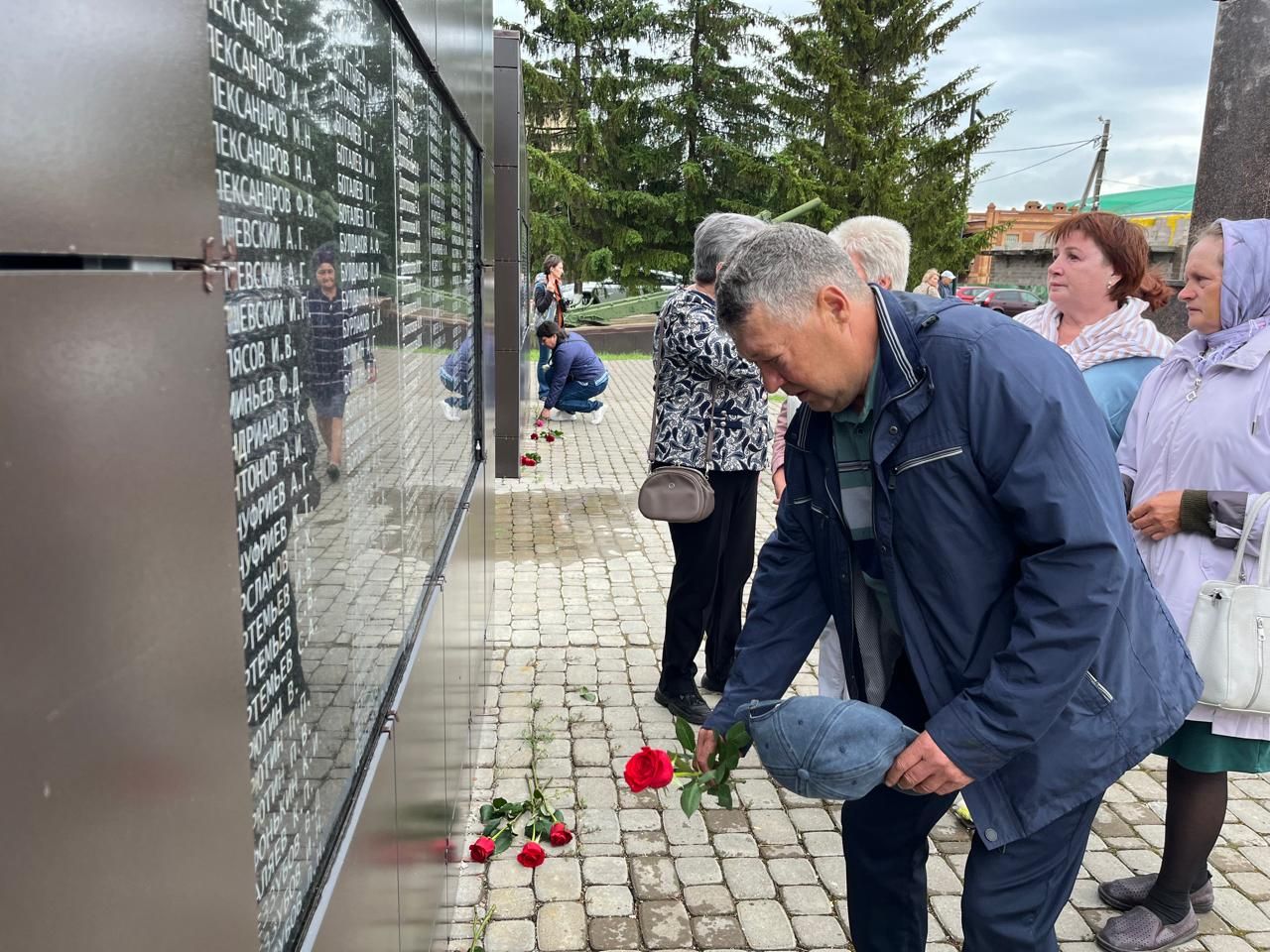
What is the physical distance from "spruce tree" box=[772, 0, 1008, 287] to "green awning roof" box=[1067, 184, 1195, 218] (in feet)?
37.9

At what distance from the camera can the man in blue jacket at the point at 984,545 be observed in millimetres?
1878

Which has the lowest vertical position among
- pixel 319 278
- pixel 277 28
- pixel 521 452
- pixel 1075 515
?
pixel 521 452

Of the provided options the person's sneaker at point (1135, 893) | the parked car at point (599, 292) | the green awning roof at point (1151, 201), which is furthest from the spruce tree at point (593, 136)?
the person's sneaker at point (1135, 893)

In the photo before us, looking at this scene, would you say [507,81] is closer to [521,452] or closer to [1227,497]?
[521,452]

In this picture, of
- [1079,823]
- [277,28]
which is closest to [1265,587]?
[1079,823]

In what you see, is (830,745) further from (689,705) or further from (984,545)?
(689,705)

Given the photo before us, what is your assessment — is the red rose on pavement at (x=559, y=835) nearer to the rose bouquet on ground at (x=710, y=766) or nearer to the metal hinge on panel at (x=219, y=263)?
the rose bouquet on ground at (x=710, y=766)

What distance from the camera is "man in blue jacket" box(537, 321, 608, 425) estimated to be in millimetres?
12344

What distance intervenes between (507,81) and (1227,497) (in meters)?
7.87

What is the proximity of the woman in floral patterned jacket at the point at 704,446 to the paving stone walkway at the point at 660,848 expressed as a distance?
402 mm

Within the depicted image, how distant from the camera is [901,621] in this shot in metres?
2.13

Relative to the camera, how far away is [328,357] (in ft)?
5.10

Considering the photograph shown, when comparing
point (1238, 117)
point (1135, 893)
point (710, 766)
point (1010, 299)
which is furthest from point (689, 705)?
point (1010, 299)

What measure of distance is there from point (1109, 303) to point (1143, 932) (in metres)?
1.99
